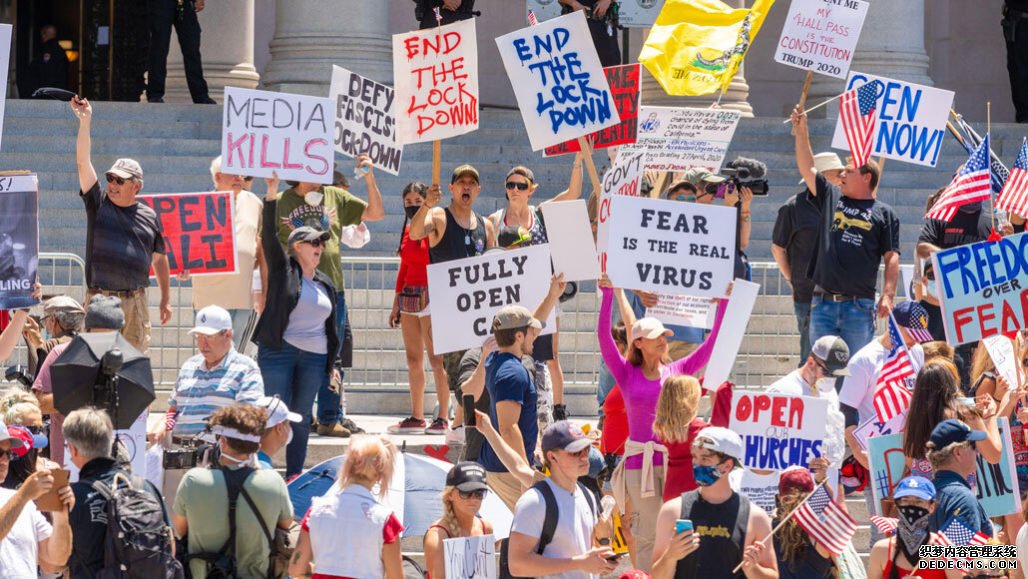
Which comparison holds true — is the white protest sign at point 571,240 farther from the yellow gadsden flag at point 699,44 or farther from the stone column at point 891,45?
the stone column at point 891,45

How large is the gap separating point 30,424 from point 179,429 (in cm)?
87

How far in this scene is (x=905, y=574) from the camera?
→ 7926mm

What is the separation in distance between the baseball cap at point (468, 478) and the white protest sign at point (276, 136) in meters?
4.01

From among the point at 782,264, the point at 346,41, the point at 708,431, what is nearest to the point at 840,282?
the point at 782,264

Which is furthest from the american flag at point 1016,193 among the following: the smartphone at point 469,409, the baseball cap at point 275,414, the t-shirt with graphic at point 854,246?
the baseball cap at point 275,414

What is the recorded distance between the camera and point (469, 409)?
9.90 meters

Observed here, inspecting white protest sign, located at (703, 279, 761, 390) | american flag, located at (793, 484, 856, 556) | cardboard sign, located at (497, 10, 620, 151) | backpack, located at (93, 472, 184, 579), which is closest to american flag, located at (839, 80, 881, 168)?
cardboard sign, located at (497, 10, 620, 151)

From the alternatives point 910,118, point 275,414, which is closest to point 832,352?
point 275,414

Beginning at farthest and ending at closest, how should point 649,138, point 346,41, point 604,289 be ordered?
point 346,41 < point 649,138 < point 604,289

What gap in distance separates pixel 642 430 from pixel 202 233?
3425 mm

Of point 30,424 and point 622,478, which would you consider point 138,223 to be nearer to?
point 30,424

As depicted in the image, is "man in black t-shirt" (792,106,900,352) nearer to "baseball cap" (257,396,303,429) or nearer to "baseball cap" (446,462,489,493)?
"baseball cap" (446,462,489,493)

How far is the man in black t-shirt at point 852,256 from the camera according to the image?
39.1ft

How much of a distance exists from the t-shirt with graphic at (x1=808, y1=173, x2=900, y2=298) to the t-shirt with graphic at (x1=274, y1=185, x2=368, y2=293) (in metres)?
2.93
